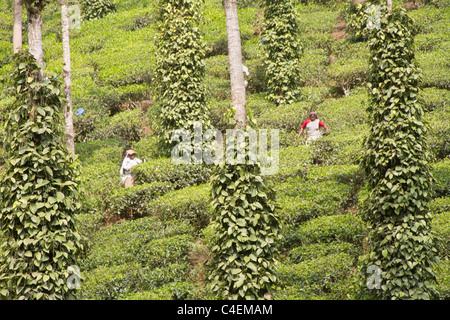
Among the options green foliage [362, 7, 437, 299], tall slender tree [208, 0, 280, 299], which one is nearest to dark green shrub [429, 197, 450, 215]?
green foliage [362, 7, 437, 299]

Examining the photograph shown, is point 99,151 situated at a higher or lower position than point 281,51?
lower

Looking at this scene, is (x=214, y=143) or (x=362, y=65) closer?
(x=214, y=143)

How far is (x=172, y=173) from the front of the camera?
11562mm

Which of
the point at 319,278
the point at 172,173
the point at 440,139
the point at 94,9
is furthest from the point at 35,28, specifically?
the point at 94,9

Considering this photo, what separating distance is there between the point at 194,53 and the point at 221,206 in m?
6.88

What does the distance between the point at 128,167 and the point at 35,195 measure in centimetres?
546

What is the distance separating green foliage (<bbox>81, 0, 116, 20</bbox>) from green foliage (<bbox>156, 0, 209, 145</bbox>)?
13.3 metres

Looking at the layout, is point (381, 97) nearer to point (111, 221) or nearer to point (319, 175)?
point (319, 175)

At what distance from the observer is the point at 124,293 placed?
7922 millimetres

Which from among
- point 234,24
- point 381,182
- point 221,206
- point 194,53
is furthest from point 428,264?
point 194,53

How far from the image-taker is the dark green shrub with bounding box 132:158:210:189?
11484mm

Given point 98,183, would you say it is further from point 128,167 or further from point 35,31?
point 35,31

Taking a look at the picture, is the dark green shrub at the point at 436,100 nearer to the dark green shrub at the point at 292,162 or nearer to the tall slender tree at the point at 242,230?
the dark green shrub at the point at 292,162

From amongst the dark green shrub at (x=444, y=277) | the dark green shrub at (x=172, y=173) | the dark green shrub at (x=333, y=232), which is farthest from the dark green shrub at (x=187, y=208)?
the dark green shrub at (x=444, y=277)
